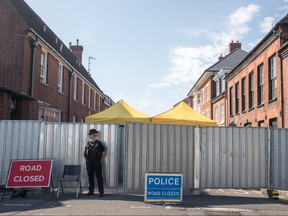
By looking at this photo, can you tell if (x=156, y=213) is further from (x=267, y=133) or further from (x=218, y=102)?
(x=218, y=102)

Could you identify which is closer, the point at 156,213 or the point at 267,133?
the point at 156,213

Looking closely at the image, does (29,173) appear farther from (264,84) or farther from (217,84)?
(217,84)

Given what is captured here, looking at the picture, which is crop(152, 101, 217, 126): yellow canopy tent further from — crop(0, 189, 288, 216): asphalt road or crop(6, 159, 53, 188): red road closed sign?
crop(6, 159, 53, 188): red road closed sign

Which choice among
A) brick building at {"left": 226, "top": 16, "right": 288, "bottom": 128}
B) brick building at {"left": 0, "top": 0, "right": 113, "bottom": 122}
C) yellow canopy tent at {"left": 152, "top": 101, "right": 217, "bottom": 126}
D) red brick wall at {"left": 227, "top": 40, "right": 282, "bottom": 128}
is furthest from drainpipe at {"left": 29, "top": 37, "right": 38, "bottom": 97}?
red brick wall at {"left": 227, "top": 40, "right": 282, "bottom": 128}

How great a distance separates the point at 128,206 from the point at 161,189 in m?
0.94

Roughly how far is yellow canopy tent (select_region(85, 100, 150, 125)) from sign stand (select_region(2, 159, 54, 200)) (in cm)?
434

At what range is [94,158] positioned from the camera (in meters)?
9.91

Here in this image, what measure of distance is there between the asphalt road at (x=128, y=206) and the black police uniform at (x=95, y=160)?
0.52 metres

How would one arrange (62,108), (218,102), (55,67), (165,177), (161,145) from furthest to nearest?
(218,102), (62,108), (55,67), (161,145), (165,177)

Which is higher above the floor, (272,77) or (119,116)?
(272,77)

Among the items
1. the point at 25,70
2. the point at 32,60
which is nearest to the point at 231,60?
the point at 32,60

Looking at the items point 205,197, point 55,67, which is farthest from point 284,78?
point 55,67

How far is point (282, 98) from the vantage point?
606 inches

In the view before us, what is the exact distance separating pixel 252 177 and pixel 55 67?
46.9 ft
